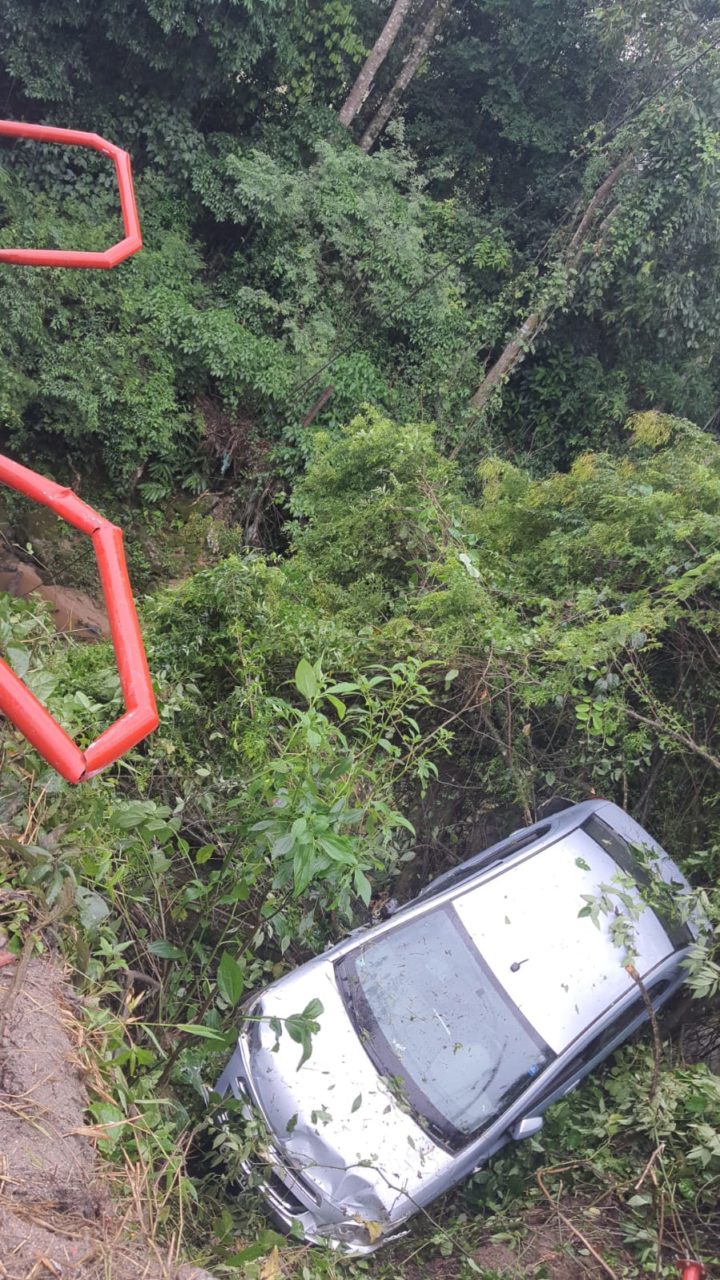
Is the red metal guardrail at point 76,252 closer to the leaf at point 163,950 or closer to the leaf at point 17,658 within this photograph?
the leaf at point 17,658

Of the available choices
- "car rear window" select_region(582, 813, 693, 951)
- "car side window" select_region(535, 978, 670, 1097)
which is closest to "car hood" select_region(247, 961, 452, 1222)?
"car side window" select_region(535, 978, 670, 1097)

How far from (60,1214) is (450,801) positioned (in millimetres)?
3005

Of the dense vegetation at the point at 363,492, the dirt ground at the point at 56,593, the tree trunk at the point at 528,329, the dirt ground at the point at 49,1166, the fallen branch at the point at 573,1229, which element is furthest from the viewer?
the tree trunk at the point at 528,329

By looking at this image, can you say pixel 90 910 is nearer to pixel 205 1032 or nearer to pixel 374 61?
pixel 205 1032

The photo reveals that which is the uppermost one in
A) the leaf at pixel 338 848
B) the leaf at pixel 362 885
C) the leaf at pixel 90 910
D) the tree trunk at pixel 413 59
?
the tree trunk at pixel 413 59

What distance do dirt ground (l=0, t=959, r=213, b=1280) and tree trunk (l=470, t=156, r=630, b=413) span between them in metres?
9.41

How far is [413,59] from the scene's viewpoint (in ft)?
34.0

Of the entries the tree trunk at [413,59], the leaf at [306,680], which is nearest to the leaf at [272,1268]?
the leaf at [306,680]

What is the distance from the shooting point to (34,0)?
749cm

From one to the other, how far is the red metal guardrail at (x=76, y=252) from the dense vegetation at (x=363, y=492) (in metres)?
1.22

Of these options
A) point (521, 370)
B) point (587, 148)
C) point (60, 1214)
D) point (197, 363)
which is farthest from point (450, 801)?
point (587, 148)

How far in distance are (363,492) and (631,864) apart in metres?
3.28

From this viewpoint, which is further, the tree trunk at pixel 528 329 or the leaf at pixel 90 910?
the tree trunk at pixel 528 329

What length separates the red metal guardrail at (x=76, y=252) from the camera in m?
2.71
